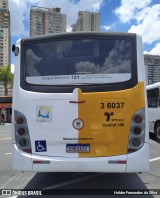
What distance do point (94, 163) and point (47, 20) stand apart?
62.6 metres

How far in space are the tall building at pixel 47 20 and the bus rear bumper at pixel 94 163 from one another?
2278 inches

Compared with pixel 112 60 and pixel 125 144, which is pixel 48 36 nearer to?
pixel 112 60

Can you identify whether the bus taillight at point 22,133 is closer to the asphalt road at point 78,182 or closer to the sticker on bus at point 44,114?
the sticker on bus at point 44,114

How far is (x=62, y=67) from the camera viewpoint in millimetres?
5883

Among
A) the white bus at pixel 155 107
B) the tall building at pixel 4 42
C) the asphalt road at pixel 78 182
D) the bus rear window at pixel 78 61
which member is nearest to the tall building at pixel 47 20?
the tall building at pixel 4 42

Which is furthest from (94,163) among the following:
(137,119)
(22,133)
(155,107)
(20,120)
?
(155,107)

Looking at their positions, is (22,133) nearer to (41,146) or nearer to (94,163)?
(41,146)

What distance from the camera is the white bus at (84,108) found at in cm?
559

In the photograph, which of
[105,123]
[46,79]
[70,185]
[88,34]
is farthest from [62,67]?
[70,185]

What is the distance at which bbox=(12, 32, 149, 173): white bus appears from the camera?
5.59 metres

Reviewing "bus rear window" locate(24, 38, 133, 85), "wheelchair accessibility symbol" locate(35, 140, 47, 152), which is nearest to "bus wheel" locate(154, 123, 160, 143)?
"bus rear window" locate(24, 38, 133, 85)

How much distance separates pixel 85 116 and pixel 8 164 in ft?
14.5

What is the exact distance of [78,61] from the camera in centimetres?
590

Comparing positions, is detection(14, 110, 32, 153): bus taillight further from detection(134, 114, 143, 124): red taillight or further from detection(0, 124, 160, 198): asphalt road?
detection(134, 114, 143, 124): red taillight
